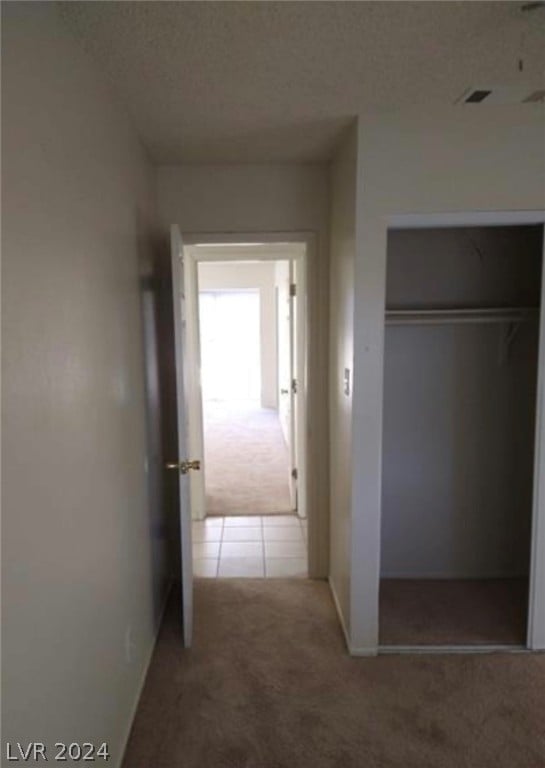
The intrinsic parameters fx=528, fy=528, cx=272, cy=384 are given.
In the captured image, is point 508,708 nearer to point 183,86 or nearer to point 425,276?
point 425,276

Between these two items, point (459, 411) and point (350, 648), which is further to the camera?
point (459, 411)

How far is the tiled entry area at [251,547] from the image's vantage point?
3457 mm

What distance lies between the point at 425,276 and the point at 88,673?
2.54 m

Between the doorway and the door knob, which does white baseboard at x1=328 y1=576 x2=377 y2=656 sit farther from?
the door knob

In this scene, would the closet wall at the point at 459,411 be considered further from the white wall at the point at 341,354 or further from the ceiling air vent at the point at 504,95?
the ceiling air vent at the point at 504,95

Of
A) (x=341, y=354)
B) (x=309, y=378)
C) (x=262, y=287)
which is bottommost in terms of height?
(x=309, y=378)

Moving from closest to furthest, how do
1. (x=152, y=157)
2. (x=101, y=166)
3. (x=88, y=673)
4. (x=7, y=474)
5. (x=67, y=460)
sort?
(x=7, y=474), (x=67, y=460), (x=88, y=673), (x=101, y=166), (x=152, y=157)

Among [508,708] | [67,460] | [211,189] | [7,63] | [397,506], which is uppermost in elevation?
[211,189]

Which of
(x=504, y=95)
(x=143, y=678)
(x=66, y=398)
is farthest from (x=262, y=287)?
(x=66, y=398)

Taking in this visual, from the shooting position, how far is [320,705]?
2.23 m

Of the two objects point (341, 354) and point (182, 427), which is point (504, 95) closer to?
point (341, 354)

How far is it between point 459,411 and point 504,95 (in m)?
1.67

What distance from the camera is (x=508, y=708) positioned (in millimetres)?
2193

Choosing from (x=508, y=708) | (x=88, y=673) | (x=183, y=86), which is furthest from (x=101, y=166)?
(x=508, y=708)
